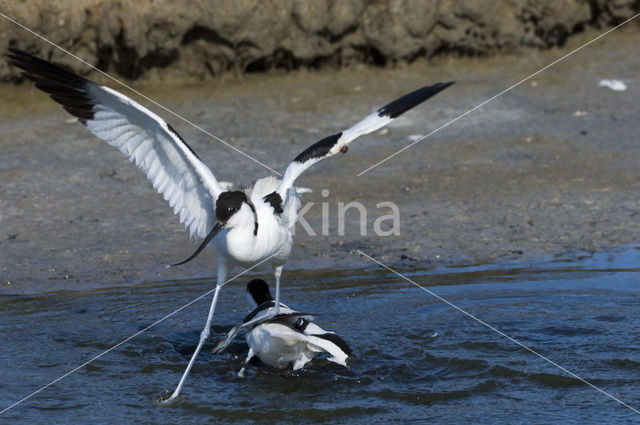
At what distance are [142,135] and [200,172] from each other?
1.47 feet

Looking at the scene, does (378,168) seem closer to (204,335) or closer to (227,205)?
(204,335)

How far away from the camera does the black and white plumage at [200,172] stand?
250 inches

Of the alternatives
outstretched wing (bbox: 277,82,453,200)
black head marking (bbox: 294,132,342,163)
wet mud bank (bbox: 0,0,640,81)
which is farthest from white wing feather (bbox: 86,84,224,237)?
wet mud bank (bbox: 0,0,640,81)

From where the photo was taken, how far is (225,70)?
37.4 ft

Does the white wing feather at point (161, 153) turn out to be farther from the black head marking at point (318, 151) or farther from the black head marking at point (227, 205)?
the black head marking at point (318, 151)

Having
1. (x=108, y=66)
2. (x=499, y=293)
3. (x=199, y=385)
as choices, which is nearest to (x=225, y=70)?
(x=108, y=66)

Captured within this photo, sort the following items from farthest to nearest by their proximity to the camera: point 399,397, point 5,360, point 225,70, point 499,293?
point 225,70 < point 499,293 < point 5,360 < point 399,397

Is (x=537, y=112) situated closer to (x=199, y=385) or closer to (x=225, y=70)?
(x=225, y=70)

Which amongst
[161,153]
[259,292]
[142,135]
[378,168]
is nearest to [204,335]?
[259,292]

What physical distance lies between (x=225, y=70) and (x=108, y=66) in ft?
4.01

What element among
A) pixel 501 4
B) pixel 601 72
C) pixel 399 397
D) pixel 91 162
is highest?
pixel 501 4

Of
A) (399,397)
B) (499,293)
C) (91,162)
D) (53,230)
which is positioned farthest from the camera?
(91,162)

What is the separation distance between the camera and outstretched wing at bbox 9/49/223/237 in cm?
640

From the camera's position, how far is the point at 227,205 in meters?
6.25
